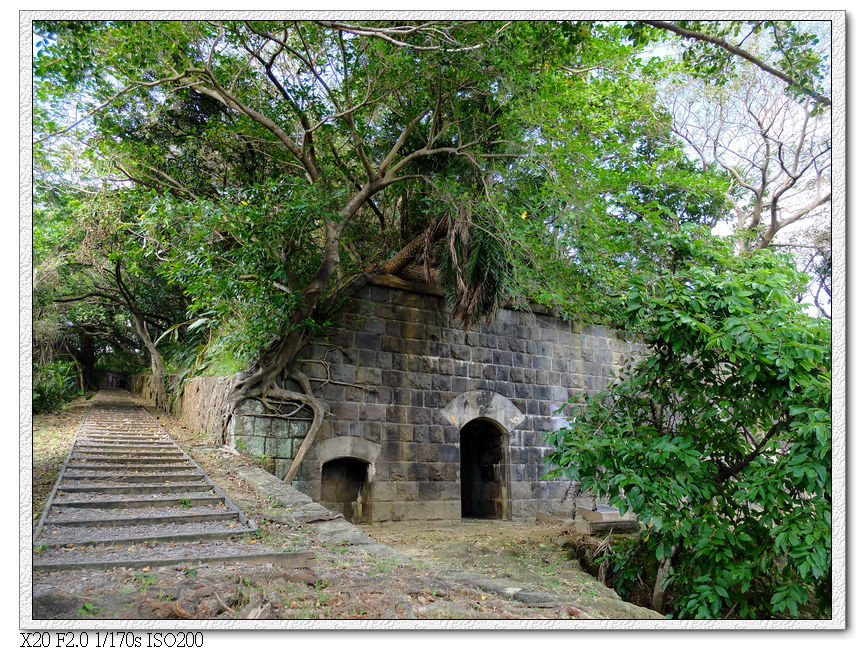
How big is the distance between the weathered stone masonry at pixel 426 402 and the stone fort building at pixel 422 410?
0.06ft

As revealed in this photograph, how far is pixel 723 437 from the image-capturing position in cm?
474

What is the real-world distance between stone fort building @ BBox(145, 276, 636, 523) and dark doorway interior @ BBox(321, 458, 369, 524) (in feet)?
0.05

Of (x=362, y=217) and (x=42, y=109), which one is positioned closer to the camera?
(x=42, y=109)

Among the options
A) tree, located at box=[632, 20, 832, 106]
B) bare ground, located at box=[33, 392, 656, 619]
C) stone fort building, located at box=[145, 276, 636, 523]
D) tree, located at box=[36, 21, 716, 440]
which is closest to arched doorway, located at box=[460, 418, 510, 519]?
stone fort building, located at box=[145, 276, 636, 523]

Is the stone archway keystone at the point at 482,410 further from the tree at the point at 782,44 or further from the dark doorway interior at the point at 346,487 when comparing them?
the tree at the point at 782,44

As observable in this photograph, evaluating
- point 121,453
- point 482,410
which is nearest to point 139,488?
point 121,453

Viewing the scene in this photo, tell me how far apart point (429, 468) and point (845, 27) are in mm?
6866

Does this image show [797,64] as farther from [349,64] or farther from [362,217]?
[362,217]

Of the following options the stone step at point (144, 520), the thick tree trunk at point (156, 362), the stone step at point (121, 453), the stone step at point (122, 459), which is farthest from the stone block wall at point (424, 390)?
the thick tree trunk at point (156, 362)

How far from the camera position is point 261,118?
6262mm

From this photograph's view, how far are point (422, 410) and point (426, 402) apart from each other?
0.47 feet

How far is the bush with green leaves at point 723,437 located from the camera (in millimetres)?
3785

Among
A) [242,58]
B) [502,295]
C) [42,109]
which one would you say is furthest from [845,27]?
[242,58]

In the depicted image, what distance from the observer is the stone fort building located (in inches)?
299
